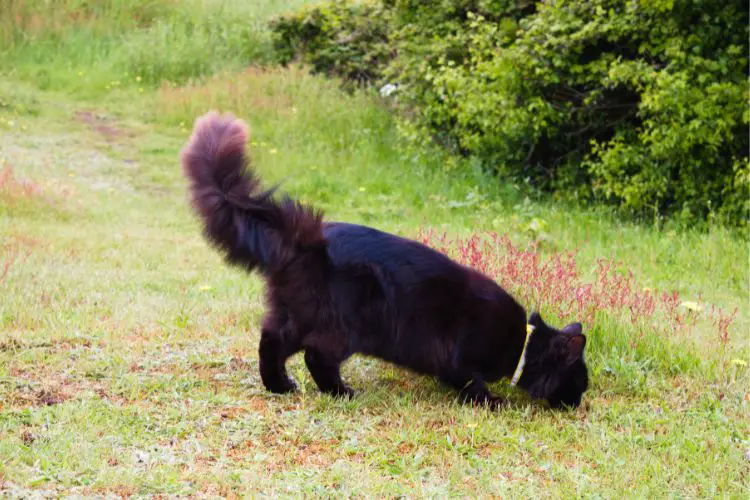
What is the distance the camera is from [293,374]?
4820 millimetres

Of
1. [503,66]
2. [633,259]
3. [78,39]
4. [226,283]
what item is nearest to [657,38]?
[503,66]

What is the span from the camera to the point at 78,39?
16547 millimetres

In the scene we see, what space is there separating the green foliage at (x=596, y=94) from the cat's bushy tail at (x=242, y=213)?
510 cm

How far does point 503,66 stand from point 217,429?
6.19 m

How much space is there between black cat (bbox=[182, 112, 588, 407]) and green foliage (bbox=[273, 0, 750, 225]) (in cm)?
459

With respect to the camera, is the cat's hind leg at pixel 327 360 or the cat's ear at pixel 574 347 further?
the cat's ear at pixel 574 347

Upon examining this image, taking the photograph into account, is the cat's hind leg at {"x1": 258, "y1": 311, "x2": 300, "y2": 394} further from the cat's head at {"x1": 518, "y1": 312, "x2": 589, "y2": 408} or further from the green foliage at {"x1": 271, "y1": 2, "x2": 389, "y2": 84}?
the green foliage at {"x1": 271, "y1": 2, "x2": 389, "y2": 84}

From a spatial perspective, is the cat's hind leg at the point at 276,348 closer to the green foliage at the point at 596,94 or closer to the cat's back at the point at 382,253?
the cat's back at the point at 382,253

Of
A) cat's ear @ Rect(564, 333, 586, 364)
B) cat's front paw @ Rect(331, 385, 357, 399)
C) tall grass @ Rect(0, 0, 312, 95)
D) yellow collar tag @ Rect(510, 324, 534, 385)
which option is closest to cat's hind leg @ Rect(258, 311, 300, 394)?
cat's front paw @ Rect(331, 385, 357, 399)

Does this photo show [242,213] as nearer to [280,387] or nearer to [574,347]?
[280,387]

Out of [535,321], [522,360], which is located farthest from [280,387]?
[535,321]

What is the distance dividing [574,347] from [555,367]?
149 mm

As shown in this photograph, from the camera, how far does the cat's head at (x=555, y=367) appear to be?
14.6 feet

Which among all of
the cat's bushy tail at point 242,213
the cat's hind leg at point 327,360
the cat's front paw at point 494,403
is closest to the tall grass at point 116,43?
the cat's bushy tail at point 242,213
